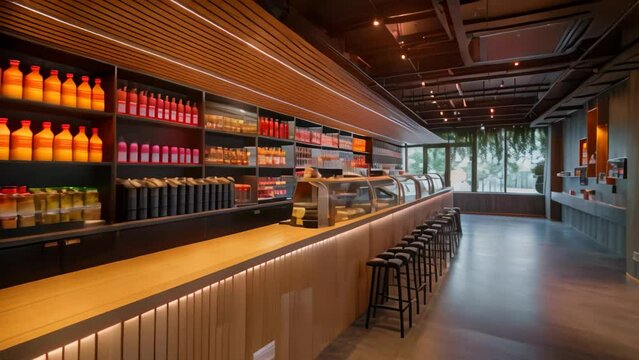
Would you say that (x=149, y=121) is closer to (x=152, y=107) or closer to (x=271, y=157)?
(x=152, y=107)

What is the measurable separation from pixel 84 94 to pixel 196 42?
1.08 meters

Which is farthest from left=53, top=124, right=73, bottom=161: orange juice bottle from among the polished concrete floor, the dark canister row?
the polished concrete floor

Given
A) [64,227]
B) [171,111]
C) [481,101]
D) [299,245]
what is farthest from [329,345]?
[481,101]

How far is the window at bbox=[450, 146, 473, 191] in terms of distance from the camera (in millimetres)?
13625

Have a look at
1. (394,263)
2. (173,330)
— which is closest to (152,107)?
(173,330)

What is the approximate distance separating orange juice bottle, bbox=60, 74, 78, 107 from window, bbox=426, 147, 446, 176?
516 inches

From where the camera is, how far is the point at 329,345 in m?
3.15

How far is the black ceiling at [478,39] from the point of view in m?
3.86

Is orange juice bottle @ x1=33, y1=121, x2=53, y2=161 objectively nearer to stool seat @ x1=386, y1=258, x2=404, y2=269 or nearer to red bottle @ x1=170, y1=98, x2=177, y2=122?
red bottle @ x1=170, y1=98, x2=177, y2=122

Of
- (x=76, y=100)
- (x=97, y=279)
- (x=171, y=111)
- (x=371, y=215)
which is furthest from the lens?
(x=371, y=215)

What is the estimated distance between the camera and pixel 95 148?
121 inches

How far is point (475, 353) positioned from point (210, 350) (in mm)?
2338

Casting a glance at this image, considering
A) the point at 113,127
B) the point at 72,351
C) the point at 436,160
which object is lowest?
the point at 72,351

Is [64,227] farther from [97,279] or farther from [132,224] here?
[97,279]
